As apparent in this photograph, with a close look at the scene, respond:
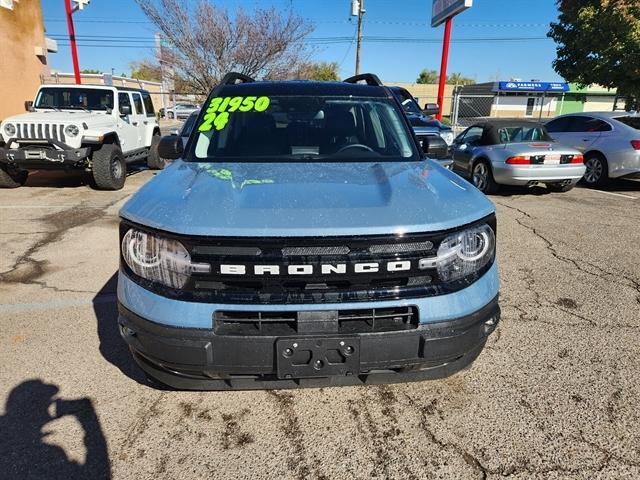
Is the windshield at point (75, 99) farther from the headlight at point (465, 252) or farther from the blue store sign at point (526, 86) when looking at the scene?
the blue store sign at point (526, 86)

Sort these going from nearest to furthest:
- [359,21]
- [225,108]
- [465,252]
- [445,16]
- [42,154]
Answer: [465,252] < [225,108] < [42,154] < [445,16] < [359,21]

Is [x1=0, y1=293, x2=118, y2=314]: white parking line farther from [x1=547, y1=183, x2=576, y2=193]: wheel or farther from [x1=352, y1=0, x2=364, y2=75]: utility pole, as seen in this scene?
[x1=352, y1=0, x2=364, y2=75]: utility pole

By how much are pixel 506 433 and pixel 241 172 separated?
1.99m

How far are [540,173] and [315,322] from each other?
23.6 feet

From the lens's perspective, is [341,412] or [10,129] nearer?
[341,412]

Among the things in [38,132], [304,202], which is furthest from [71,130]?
[304,202]

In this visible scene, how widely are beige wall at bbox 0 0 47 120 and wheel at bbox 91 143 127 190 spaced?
7.15 metres

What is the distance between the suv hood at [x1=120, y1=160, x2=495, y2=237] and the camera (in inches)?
72.3

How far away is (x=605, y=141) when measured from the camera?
880 centimetres

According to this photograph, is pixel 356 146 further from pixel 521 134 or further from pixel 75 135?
pixel 75 135

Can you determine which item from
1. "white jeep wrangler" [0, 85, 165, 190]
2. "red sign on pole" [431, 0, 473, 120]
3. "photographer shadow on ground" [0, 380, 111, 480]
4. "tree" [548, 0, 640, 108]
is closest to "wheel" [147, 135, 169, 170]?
"white jeep wrangler" [0, 85, 165, 190]

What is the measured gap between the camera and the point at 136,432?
2.24 metres

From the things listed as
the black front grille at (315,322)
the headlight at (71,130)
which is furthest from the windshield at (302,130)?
the headlight at (71,130)

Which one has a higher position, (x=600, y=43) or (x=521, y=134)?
(x=600, y=43)
